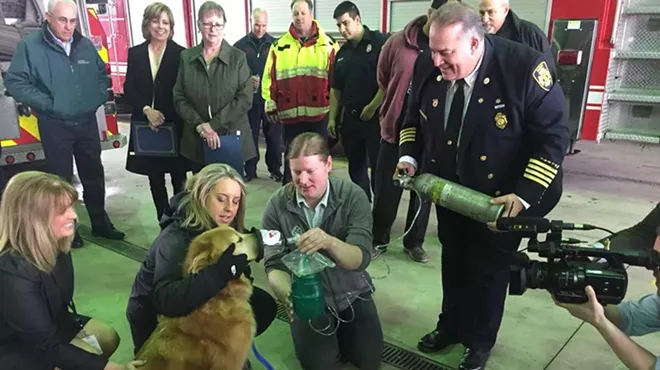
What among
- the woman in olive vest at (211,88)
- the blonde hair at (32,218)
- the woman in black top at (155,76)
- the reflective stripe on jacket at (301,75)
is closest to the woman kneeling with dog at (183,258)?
the blonde hair at (32,218)

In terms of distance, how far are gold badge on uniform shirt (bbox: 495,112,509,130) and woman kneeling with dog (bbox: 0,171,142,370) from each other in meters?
1.67

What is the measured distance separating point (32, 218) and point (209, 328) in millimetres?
743

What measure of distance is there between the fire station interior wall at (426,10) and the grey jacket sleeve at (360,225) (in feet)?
12.5

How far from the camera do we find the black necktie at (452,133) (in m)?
2.26

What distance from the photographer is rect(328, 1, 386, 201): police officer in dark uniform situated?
4.02 meters

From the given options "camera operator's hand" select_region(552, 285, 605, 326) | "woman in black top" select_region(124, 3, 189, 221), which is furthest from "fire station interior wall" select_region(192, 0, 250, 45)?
"camera operator's hand" select_region(552, 285, 605, 326)

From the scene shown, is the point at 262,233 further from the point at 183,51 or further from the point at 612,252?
Answer: the point at 183,51

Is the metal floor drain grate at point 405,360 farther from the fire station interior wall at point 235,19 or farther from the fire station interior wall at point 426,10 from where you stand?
the fire station interior wall at point 235,19

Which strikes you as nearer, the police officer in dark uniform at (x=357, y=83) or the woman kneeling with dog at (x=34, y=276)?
the woman kneeling with dog at (x=34, y=276)

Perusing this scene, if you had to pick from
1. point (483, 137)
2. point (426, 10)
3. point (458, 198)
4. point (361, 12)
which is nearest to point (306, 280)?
point (458, 198)

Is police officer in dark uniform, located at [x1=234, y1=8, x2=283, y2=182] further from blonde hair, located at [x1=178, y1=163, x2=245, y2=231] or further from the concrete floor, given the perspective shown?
blonde hair, located at [x1=178, y1=163, x2=245, y2=231]

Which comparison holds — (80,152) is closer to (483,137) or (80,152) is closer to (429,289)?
(429,289)

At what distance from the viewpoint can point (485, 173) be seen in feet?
7.36

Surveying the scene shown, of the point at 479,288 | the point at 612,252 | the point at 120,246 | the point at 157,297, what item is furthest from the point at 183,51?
the point at 612,252
